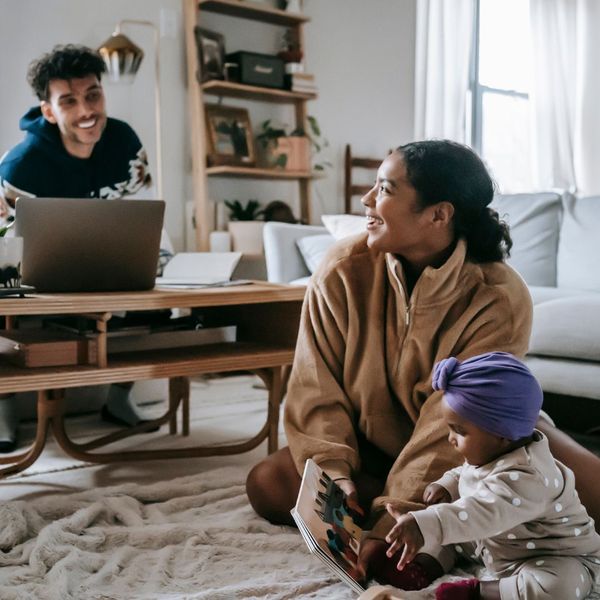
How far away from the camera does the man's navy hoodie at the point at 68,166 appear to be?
2.38 metres

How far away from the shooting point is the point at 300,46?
4.19m

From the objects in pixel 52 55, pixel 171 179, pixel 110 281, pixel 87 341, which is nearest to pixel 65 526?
pixel 87 341

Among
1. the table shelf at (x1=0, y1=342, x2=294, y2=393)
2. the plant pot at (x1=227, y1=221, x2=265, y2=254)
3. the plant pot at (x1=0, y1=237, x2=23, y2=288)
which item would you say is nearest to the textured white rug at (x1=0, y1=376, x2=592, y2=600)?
the table shelf at (x1=0, y1=342, x2=294, y2=393)

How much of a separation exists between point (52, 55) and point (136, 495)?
4.78ft

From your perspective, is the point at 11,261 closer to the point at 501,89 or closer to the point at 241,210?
the point at 241,210

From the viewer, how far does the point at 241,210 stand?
4.04 meters

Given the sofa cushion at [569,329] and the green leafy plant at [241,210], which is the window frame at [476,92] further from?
the sofa cushion at [569,329]

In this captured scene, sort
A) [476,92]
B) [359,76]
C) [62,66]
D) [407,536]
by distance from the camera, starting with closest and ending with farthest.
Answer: [407,536] < [62,66] < [359,76] < [476,92]

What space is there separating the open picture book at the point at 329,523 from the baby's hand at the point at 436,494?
0.15 meters

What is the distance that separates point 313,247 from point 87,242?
1.65 metres

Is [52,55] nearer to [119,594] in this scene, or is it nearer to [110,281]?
[110,281]

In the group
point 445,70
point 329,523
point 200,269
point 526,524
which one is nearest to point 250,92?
point 445,70

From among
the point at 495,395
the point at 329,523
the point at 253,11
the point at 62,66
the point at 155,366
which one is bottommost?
the point at 329,523

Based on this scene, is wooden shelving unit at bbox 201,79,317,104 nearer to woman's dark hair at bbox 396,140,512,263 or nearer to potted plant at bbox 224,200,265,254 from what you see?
potted plant at bbox 224,200,265,254
